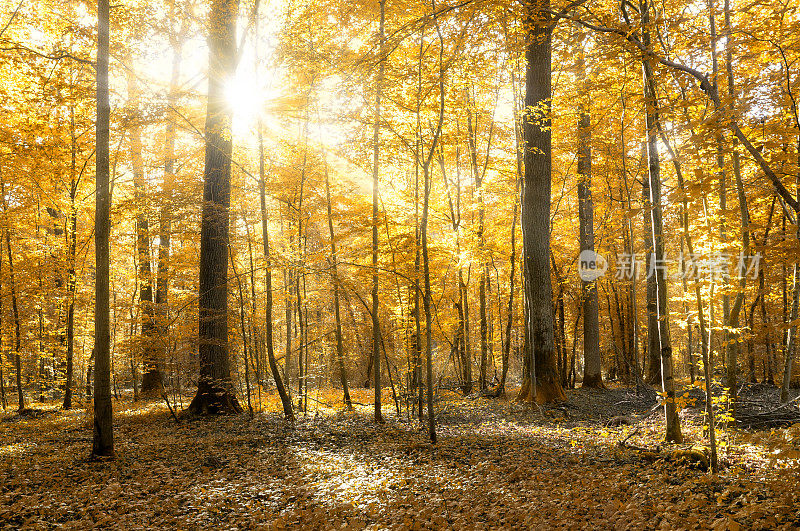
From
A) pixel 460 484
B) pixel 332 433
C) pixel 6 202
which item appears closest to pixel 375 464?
pixel 460 484

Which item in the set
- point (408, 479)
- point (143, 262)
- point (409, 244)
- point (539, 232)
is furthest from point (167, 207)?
point (539, 232)

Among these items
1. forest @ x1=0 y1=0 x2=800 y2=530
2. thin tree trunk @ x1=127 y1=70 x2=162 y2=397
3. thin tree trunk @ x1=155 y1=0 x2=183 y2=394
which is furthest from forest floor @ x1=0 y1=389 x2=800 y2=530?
thin tree trunk @ x1=127 y1=70 x2=162 y2=397

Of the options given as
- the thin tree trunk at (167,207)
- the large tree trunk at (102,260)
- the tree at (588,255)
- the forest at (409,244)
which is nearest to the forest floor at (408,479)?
the forest at (409,244)

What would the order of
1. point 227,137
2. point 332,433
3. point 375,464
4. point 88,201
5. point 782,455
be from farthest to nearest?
point 88,201 → point 227,137 → point 332,433 → point 375,464 → point 782,455

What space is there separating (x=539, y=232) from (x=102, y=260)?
27.2 ft

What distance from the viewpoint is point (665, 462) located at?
17.3 ft

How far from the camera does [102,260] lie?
6.58 m

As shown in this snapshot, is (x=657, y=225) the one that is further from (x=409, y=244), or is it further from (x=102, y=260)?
(x=102, y=260)

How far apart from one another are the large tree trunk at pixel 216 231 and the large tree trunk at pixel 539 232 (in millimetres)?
6758

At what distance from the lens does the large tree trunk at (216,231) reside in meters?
10.3

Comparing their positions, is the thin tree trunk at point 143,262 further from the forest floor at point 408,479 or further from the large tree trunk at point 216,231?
the forest floor at point 408,479

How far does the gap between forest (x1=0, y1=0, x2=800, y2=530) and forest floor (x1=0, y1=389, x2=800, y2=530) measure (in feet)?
0.15

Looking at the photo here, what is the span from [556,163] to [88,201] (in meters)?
14.8

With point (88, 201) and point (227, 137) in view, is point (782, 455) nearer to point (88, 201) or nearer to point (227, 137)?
point (227, 137)
